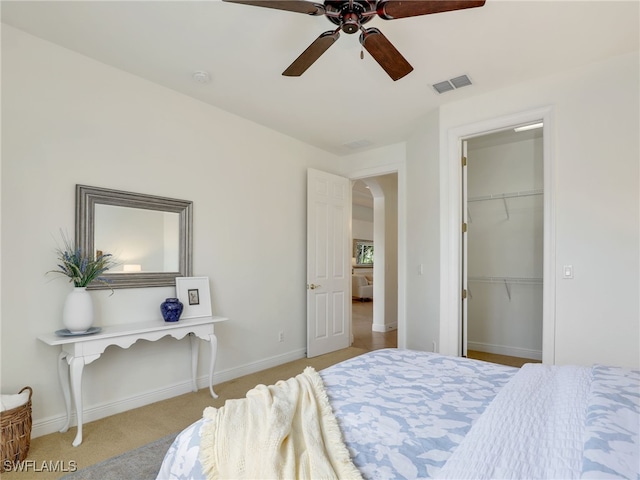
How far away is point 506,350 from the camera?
14.9 feet

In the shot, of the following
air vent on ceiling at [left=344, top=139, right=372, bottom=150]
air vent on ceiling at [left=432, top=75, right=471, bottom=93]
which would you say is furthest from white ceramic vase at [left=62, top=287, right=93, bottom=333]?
air vent on ceiling at [left=344, top=139, right=372, bottom=150]

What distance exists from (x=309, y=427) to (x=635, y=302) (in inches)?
109

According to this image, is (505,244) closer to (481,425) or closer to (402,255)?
(402,255)

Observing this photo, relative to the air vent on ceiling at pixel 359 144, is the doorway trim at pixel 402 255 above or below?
below

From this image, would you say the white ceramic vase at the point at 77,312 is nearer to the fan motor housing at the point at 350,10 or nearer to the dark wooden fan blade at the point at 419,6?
the fan motor housing at the point at 350,10

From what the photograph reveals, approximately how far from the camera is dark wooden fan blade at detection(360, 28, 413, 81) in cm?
195

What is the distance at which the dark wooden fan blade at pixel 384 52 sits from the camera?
1953 mm

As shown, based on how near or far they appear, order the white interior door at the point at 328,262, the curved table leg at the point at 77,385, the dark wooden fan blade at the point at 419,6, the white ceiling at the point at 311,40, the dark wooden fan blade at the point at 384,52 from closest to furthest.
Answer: the dark wooden fan blade at the point at 419,6, the dark wooden fan blade at the point at 384,52, the white ceiling at the point at 311,40, the curved table leg at the point at 77,385, the white interior door at the point at 328,262

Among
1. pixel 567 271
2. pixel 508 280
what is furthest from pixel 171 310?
pixel 508 280

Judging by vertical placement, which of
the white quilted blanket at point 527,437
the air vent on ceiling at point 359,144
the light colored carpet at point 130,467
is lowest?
the light colored carpet at point 130,467

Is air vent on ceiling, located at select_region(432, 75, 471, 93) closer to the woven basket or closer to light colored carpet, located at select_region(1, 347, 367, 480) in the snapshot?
light colored carpet, located at select_region(1, 347, 367, 480)

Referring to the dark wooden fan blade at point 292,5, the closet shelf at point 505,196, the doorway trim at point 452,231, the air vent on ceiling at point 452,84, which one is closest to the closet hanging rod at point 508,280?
the closet shelf at point 505,196

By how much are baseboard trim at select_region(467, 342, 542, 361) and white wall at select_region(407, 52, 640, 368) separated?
1544 millimetres

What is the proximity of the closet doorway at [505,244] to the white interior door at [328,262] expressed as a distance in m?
1.56
